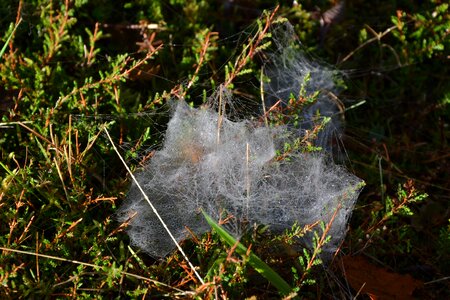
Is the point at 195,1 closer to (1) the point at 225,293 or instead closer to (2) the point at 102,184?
(2) the point at 102,184

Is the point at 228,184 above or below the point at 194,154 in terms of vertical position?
below

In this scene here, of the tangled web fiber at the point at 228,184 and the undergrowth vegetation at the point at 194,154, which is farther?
the tangled web fiber at the point at 228,184

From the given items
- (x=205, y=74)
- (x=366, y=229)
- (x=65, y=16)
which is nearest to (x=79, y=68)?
(x=65, y=16)

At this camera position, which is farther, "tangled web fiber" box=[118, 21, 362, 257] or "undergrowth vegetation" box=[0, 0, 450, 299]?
"tangled web fiber" box=[118, 21, 362, 257]
